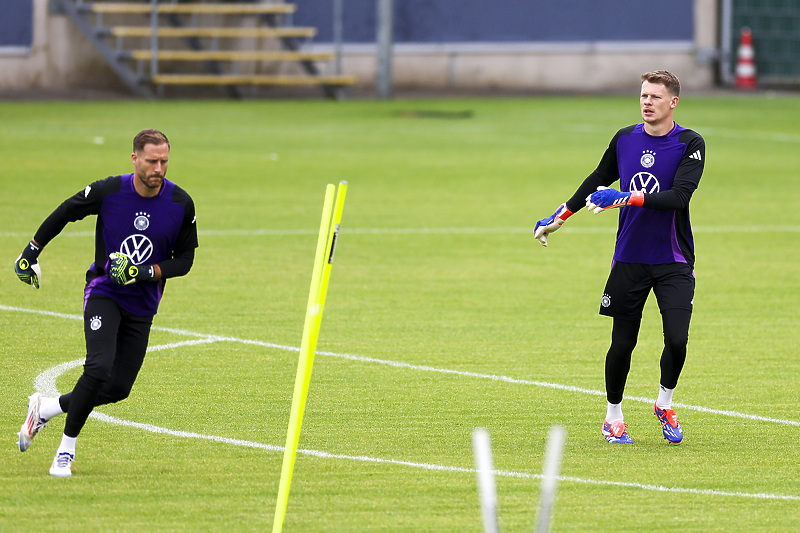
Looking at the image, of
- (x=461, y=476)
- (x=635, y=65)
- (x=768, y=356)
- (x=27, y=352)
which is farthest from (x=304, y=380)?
(x=635, y=65)

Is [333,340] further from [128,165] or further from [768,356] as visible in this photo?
[128,165]

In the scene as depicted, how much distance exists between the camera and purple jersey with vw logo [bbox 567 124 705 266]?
288 inches

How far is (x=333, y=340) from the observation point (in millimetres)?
10188

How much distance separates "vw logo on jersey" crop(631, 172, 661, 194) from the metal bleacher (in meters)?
26.4

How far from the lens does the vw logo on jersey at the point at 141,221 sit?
22.2 feet

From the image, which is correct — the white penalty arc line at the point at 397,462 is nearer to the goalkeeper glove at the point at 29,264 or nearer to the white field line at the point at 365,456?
the white field line at the point at 365,456

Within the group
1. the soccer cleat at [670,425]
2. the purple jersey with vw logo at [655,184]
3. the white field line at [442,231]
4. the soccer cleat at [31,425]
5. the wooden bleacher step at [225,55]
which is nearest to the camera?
the soccer cleat at [31,425]

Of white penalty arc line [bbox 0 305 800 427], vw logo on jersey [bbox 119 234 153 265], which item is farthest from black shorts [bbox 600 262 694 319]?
vw logo on jersey [bbox 119 234 153 265]

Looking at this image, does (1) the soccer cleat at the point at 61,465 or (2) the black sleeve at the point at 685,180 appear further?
(2) the black sleeve at the point at 685,180

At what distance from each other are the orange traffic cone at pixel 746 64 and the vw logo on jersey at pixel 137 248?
3491 centimetres

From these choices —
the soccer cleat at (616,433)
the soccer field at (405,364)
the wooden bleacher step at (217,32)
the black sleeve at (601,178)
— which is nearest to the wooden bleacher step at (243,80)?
the wooden bleacher step at (217,32)

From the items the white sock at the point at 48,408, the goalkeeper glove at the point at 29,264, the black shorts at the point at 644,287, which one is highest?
the goalkeeper glove at the point at 29,264

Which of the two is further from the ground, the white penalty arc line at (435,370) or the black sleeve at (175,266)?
the black sleeve at (175,266)

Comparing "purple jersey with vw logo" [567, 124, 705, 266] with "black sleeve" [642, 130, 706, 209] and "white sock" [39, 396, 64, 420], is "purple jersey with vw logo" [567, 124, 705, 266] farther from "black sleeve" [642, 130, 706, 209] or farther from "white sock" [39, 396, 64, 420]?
"white sock" [39, 396, 64, 420]
